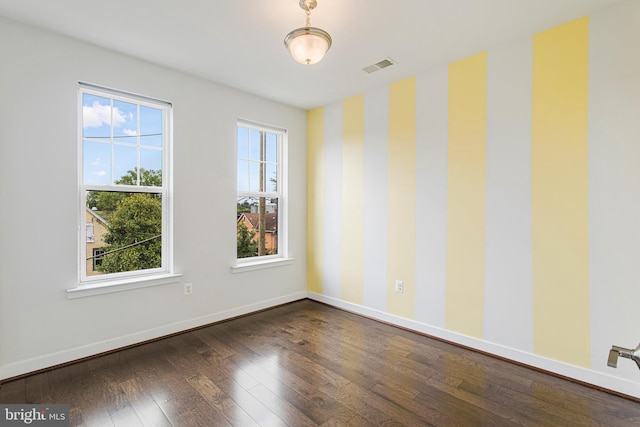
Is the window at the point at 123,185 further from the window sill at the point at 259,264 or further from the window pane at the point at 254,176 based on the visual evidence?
the window pane at the point at 254,176

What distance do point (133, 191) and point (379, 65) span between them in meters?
2.71

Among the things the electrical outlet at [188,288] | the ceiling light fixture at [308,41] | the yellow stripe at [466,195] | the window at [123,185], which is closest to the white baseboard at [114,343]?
the electrical outlet at [188,288]

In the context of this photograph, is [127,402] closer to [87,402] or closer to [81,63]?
[87,402]

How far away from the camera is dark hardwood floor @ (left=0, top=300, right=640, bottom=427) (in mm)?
1923

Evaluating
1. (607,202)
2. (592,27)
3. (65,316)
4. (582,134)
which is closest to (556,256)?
(607,202)

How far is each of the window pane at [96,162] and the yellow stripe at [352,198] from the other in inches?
100

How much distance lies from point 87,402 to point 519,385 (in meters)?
3.02

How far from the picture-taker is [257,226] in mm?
4094

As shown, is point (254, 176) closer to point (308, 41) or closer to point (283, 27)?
point (283, 27)

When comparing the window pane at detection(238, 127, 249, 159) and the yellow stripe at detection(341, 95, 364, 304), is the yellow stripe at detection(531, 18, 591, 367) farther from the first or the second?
the window pane at detection(238, 127, 249, 159)

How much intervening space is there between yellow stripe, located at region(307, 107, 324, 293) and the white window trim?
184cm

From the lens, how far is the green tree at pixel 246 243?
12.7ft

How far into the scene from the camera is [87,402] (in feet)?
6.72

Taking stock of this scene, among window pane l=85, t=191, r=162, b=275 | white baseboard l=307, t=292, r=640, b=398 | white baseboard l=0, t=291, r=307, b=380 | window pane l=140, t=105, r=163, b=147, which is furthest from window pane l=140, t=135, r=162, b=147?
white baseboard l=307, t=292, r=640, b=398
